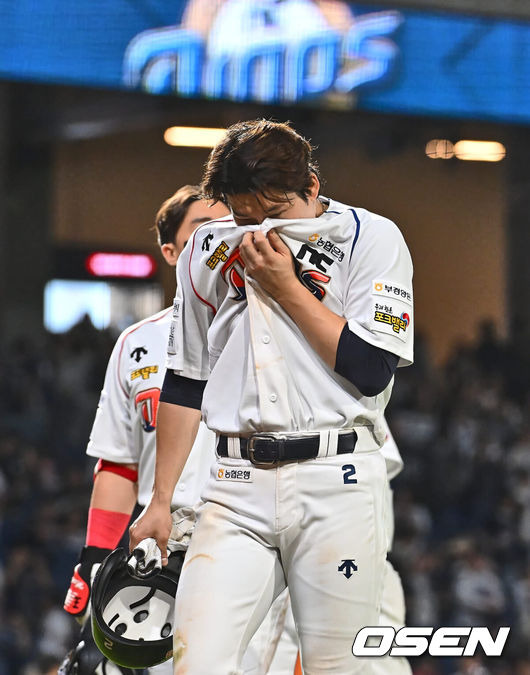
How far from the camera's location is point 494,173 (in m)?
12.0

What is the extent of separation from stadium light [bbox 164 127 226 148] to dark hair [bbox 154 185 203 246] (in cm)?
577

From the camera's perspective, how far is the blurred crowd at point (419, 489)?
8.04 m

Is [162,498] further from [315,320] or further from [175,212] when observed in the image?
[175,212]

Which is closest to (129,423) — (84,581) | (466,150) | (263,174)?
(84,581)

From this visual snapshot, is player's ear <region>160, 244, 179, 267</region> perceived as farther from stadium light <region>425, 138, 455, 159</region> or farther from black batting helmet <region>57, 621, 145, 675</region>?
stadium light <region>425, 138, 455, 159</region>

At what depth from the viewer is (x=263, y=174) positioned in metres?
2.04

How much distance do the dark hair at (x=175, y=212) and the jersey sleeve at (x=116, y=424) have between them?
1.00 ft

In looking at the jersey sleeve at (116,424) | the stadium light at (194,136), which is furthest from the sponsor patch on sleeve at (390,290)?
the stadium light at (194,136)

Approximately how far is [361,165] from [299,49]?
4.80 metres

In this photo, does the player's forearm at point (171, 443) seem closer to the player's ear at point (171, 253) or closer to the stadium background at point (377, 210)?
the player's ear at point (171, 253)

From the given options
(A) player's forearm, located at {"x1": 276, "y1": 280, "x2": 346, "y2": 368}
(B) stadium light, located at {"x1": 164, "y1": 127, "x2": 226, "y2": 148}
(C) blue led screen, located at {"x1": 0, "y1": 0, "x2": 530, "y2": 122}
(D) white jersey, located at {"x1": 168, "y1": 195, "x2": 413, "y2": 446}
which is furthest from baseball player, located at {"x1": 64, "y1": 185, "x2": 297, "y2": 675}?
(B) stadium light, located at {"x1": 164, "y1": 127, "x2": 226, "y2": 148}

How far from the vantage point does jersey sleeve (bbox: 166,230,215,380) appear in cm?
228

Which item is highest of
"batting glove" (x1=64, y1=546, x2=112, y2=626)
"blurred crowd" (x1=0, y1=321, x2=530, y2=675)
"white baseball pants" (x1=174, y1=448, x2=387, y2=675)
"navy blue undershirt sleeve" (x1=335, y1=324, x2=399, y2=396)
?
"navy blue undershirt sleeve" (x1=335, y1=324, x2=399, y2=396)

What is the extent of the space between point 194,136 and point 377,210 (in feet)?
9.94
